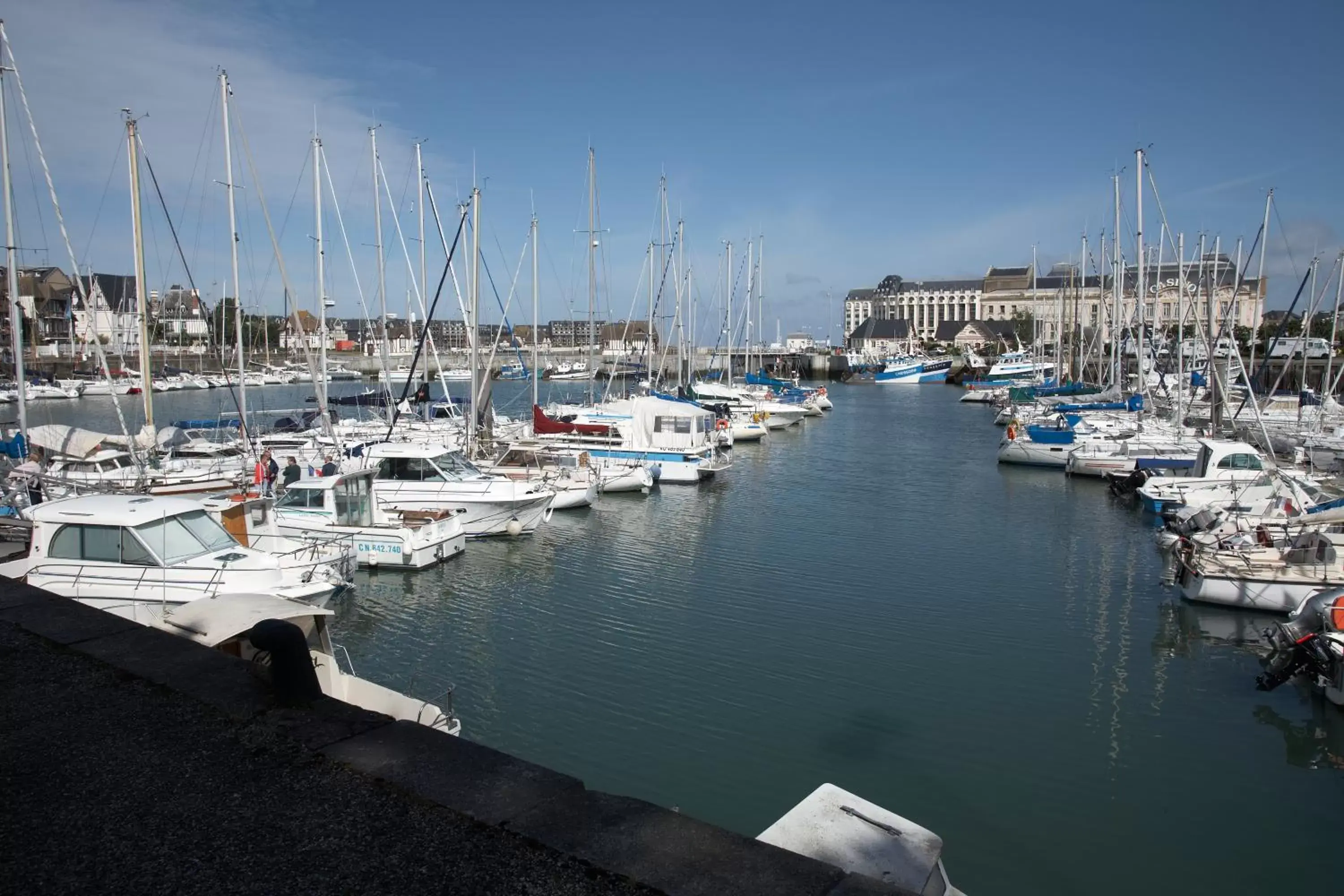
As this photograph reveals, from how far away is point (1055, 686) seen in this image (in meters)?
15.9

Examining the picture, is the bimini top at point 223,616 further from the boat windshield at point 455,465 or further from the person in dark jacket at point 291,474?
the person in dark jacket at point 291,474

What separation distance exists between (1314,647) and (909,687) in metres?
6.42

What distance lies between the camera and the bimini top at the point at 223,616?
9.74 metres

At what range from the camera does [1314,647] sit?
14805mm

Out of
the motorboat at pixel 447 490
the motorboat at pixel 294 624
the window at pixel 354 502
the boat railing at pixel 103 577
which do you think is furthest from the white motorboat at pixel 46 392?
the motorboat at pixel 294 624

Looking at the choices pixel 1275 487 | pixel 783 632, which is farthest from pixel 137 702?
pixel 1275 487

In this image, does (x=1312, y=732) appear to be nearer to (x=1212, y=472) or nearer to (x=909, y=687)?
(x=909, y=687)

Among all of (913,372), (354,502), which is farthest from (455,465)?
(913,372)

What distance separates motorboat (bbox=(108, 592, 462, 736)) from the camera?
32.2 ft

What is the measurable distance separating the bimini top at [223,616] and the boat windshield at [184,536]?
4.94 metres

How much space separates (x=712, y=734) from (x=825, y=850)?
264 inches

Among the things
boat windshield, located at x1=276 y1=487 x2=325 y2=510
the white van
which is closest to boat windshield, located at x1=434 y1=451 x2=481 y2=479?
boat windshield, located at x1=276 y1=487 x2=325 y2=510

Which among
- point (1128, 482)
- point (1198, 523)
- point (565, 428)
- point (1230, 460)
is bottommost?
point (1128, 482)

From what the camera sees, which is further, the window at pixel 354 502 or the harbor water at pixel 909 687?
the window at pixel 354 502
